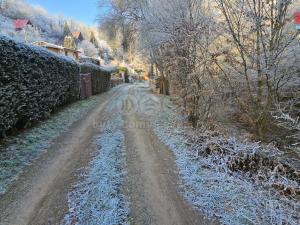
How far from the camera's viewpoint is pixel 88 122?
7.78 metres

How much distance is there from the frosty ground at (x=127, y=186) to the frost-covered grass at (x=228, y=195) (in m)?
0.01

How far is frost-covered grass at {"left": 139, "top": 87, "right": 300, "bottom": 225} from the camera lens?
2914 millimetres

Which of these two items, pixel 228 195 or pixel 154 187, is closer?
pixel 228 195

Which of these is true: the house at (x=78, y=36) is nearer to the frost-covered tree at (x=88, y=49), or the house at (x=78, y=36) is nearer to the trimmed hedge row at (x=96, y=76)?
the frost-covered tree at (x=88, y=49)

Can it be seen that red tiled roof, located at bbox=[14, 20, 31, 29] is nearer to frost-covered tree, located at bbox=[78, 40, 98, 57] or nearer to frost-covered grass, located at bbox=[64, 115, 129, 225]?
frost-covered tree, located at bbox=[78, 40, 98, 57]

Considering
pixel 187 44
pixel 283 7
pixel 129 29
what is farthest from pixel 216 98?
pixel 129 29

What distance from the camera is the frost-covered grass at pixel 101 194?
2.85 m

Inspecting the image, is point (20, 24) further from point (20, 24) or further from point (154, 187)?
point (154, 187)

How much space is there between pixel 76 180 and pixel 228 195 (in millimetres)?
2388

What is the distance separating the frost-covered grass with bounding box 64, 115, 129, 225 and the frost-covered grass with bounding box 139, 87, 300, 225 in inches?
40.7

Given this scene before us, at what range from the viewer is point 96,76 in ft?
54.6

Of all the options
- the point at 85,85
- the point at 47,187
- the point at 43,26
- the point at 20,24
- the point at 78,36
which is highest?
the point at 43,26

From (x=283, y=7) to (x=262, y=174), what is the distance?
136 inches

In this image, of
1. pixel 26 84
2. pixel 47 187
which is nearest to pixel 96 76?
pixel 26 84
